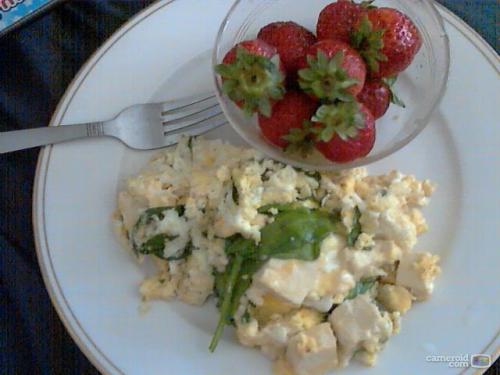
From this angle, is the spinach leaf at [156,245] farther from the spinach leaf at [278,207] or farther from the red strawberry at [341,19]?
the red strawberry at [341,19]

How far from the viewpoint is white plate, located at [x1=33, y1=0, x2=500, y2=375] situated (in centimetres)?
113

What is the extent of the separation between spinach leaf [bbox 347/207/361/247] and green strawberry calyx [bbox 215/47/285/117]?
25 centimetres

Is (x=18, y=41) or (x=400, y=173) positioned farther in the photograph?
(x=18, y=41)

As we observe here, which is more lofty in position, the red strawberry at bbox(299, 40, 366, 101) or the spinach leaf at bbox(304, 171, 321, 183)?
the red strawberry at bbox(299, 40, 366, 101)

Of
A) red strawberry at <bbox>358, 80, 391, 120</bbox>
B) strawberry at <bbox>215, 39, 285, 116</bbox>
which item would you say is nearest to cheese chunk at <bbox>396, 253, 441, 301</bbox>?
red strawberry at <bbox>358, 80, 391, 120</bbox>

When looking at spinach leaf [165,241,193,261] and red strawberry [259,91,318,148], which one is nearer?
red strawberry [259,91,318,148]

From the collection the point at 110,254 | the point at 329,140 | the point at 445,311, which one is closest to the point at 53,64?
the point at 110,254

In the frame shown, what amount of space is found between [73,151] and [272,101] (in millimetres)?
421

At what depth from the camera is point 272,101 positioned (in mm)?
1032

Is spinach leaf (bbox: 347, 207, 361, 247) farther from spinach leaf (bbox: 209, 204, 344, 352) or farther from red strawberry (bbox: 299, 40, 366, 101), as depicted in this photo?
red strawberry (bbox: 299, 40, 366, 101)

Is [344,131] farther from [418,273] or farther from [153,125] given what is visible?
[153,125]

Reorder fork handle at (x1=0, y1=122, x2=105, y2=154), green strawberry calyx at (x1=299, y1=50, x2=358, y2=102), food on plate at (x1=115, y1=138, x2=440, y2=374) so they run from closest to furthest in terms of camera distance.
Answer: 1. green strawberry calyx at (x1=299, y1=50, x2=358, y2=102)
2. food on plate at (x1=115, y1=138, x2=440, y2=374)
3. fork handle at (x1=0, y1=122, x2=105, y2=154)

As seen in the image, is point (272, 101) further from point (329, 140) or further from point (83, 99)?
point (83, 99)

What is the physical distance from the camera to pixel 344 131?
98 centimetres
